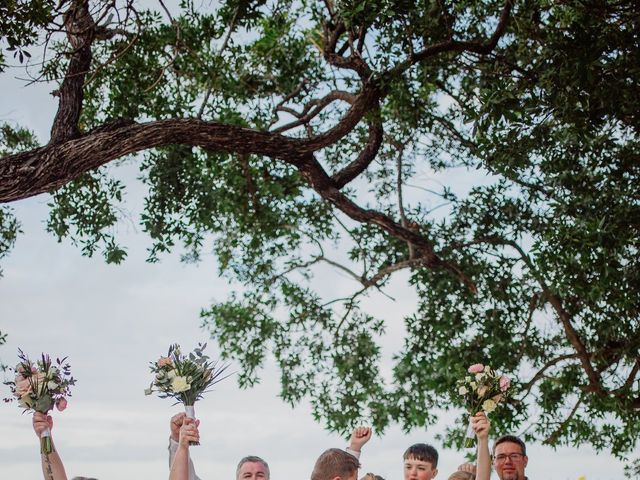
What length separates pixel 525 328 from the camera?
11.0m

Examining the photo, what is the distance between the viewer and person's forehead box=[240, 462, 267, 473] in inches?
194

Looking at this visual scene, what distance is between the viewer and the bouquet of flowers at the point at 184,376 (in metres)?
4.79

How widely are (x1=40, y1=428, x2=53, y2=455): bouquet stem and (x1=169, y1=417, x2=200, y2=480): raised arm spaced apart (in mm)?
757

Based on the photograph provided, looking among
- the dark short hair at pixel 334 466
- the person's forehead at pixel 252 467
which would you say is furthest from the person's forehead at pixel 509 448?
the person's forehead at pixel 252 467

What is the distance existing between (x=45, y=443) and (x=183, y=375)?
753 millimetres

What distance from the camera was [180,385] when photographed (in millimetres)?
4750

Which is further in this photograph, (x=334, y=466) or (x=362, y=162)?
(x=362, y=162)

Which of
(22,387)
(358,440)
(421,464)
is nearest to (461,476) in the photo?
(421,464)

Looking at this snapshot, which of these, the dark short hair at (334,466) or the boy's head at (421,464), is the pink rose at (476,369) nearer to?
the boy's head at (421,464)

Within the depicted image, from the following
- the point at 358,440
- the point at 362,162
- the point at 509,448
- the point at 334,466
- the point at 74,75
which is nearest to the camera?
the point at 334,466

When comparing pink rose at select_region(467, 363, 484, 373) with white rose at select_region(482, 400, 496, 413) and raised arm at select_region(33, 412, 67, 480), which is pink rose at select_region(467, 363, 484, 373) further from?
raised arm at select_region(33, 412, 67, 480)

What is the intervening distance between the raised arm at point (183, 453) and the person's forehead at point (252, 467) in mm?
697

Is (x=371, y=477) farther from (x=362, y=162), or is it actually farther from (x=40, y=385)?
(x=362, y=162)

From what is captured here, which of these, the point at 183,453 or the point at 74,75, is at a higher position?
the point at 74,75
